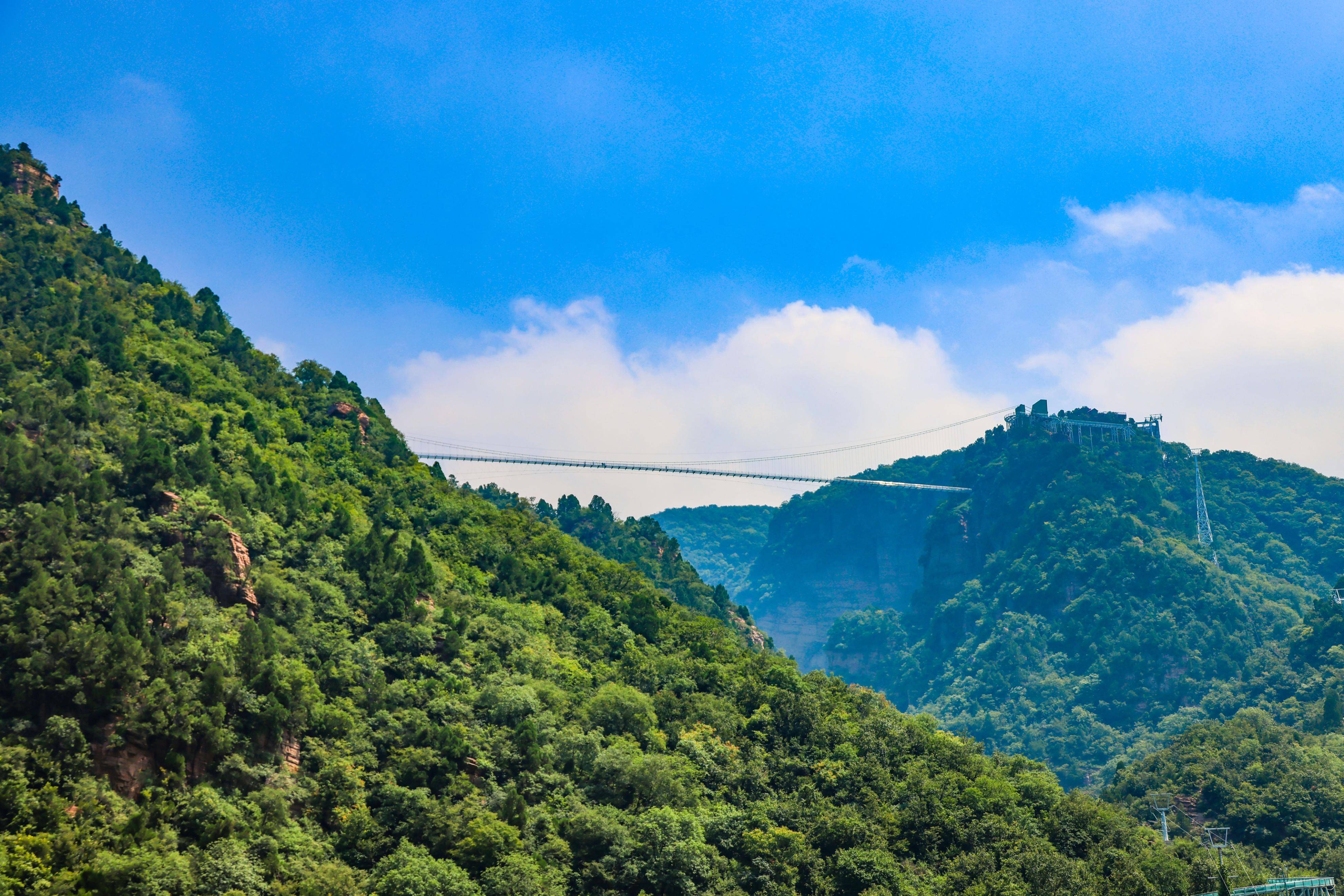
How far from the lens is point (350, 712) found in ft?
123

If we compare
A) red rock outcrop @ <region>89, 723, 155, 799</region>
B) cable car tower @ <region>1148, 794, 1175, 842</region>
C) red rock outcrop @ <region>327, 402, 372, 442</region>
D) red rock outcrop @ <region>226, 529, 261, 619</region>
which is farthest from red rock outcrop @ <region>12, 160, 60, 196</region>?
cable car tower @ <region>1148, 794, 1175, 842</region>

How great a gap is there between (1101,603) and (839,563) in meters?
64.6

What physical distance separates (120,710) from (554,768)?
46.7 feet

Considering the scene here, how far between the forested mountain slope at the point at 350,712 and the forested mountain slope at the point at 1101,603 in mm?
40018

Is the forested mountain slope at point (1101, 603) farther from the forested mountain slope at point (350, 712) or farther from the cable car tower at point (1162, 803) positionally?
the forested mountain slope at point (350, 712)

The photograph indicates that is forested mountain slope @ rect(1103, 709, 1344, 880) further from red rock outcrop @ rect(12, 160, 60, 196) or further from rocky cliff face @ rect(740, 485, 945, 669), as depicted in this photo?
rocky cliff face @ rect(740, 485, 945, 669)

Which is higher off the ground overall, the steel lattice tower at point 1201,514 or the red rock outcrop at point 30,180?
the red rock outcrop at point 30,180

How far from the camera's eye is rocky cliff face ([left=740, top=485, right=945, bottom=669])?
158125 mm

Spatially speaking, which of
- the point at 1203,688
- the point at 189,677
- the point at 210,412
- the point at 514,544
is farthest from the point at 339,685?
the point at 1203,688

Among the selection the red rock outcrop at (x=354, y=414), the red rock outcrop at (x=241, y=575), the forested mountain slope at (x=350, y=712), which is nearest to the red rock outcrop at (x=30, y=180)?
the forested mountain slope at (x=350, y=712)

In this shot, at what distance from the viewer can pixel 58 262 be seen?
2168 inches

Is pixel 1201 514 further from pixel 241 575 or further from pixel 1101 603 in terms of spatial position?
pixel 241 575

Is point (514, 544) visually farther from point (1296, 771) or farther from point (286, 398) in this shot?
point (1296, 771)

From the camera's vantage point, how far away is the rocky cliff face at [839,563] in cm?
15812
